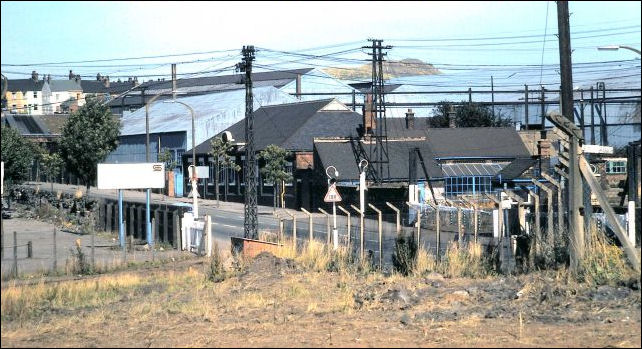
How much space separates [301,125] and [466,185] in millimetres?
13051

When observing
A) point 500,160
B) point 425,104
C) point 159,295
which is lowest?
point 159,295

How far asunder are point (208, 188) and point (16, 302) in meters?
51.7

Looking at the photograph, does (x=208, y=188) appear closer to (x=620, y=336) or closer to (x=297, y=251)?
(x=297, y=251)

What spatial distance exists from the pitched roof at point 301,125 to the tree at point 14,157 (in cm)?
1701

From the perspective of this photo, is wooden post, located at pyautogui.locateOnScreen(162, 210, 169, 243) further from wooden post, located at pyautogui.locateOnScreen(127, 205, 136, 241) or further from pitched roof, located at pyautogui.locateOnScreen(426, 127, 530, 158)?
pitched roof, located at pyautogui.locateOnScreen(426, 127, 530, 158)

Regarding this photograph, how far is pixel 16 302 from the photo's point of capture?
16375mm

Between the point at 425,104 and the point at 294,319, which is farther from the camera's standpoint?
the point at 425,104

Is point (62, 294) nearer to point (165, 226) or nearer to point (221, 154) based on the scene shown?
point (165, 226)

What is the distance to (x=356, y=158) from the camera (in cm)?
5766

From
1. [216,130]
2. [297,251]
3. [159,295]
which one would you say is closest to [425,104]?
[216,130]

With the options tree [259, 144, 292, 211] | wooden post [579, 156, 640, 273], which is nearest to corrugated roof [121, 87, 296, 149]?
tree [259, 144, 292, 211]

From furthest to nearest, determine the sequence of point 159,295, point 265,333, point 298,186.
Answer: point 298,186, point 159,295, point 265,333

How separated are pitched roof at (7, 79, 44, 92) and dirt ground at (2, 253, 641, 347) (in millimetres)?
143087

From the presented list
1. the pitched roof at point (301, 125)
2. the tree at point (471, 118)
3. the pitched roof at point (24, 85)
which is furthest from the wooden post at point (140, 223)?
the pitched roof at point (24, 85)
